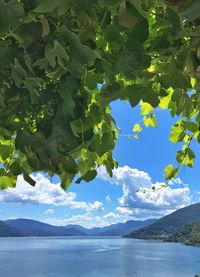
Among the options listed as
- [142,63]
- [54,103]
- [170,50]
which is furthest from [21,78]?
[170,50]

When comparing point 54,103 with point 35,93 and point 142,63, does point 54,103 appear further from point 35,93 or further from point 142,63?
point 142,63

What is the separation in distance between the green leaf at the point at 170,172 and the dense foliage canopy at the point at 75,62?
2285 millimetres

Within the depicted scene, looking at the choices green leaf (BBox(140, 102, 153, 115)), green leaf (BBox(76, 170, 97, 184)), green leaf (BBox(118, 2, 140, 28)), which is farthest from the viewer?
green leaf (BBox(140, 102, 153, 115))

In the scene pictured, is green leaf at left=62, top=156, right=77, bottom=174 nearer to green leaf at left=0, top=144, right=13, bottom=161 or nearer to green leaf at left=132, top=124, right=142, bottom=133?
green leaf at left=0, top=144, right=13, bottom=161

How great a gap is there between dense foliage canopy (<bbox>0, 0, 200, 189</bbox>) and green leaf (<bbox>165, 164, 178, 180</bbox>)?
90.0 inches

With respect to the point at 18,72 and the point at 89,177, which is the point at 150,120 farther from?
the point at 18,72

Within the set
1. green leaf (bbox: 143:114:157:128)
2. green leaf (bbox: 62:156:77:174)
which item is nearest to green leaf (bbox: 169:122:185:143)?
green leaf (bbox: 143:114:157:128)

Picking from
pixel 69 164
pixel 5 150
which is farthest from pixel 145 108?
pixel 69 164

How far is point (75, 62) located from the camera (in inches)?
102

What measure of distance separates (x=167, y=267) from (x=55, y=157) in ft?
627

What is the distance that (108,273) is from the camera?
547 feet

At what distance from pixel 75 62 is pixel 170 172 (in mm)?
3909

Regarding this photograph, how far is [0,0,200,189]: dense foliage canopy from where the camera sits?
7.99ft

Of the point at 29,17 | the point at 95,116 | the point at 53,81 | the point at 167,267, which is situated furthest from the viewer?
the point at 167,267
